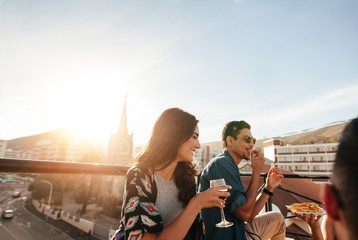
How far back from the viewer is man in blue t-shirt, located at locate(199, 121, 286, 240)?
192 centimetres

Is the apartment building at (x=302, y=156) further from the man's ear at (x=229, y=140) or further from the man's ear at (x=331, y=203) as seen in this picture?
the man's ear at (x=331, y=203)

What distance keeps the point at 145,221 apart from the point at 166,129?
2.63 ft

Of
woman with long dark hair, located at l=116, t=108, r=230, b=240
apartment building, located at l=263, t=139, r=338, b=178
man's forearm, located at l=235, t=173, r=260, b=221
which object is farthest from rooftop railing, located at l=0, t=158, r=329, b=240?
apartment building, located at l=263, t=139, r=338, b=178

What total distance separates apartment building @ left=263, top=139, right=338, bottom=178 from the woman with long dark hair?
7188 cm

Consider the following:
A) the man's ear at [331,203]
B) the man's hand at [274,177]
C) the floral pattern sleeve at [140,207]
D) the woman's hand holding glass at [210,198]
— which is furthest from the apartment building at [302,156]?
the man's ear at [331,203]

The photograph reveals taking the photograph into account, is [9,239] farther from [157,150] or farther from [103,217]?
[103,217]

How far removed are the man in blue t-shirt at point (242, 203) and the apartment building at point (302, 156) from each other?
233 ft

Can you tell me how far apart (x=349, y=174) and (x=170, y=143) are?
53.0 inches

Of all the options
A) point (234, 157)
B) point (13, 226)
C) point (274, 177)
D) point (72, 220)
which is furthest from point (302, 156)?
point (13, 226)

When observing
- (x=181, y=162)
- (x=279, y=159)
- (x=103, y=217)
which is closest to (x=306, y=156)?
(x=279, y=159)

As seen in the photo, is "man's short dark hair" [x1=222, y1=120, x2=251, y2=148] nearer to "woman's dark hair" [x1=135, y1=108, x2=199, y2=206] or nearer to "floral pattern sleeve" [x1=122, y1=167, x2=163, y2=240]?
"woman's dark hair" [x1=135, y1=108, x2=199, y2=206]

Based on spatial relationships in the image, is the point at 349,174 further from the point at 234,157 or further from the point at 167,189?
the point at 234,157

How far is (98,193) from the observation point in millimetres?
45500

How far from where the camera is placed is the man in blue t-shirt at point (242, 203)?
1925 mm
